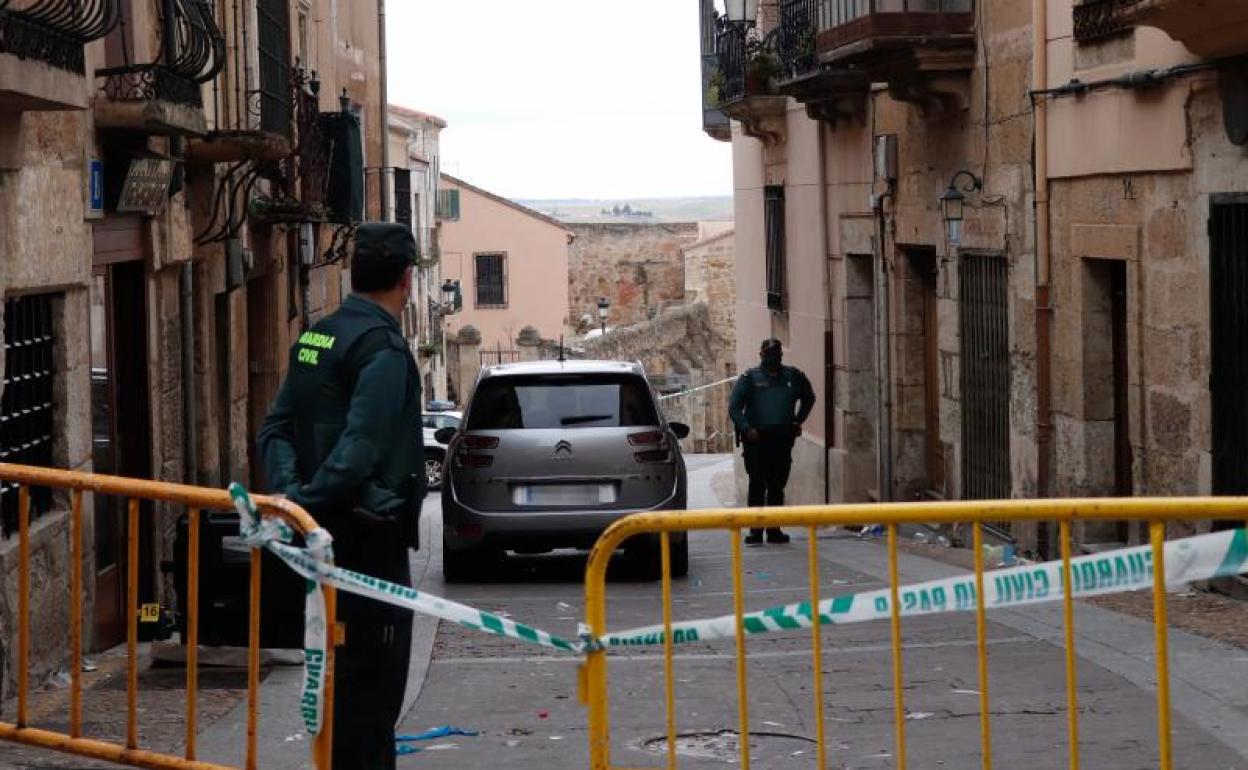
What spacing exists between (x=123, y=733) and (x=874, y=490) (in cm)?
1437

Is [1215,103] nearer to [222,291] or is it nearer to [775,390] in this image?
[775,390]

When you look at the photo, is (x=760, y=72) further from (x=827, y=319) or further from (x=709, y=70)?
(x=709, y=70)

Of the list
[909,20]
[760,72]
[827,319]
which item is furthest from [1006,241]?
[760,72]

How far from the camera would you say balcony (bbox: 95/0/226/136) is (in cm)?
1184

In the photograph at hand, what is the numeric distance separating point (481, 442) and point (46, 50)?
17.1 feet

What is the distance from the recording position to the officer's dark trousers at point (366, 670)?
618 cm

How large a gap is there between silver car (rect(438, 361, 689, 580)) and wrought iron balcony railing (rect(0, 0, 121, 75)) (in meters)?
4.50

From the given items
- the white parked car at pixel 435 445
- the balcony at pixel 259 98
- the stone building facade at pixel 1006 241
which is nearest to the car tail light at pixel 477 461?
the balcony at pixel 259 98

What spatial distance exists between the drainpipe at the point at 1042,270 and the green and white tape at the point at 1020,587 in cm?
968

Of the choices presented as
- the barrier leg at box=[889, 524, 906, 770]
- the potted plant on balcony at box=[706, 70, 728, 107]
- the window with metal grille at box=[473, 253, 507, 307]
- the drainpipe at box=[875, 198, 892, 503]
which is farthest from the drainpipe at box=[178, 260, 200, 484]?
the window with metal grille at box=[473, 253, 507, 307]

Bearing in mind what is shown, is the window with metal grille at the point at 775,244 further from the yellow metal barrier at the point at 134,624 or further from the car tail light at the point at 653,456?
the yellow metal barrier at the point at 134,624

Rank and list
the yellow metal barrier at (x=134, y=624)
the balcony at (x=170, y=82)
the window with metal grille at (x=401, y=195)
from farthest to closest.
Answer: the window with metal grille at (x=401, y=195) → the balcony at (x=170, y=82) → the yellow metal barrier at (x=134, y=624)

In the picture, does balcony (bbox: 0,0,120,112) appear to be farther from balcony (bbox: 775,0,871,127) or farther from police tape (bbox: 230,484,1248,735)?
balcony (bbox: 775,0,871,127)

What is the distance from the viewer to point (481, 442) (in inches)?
555
